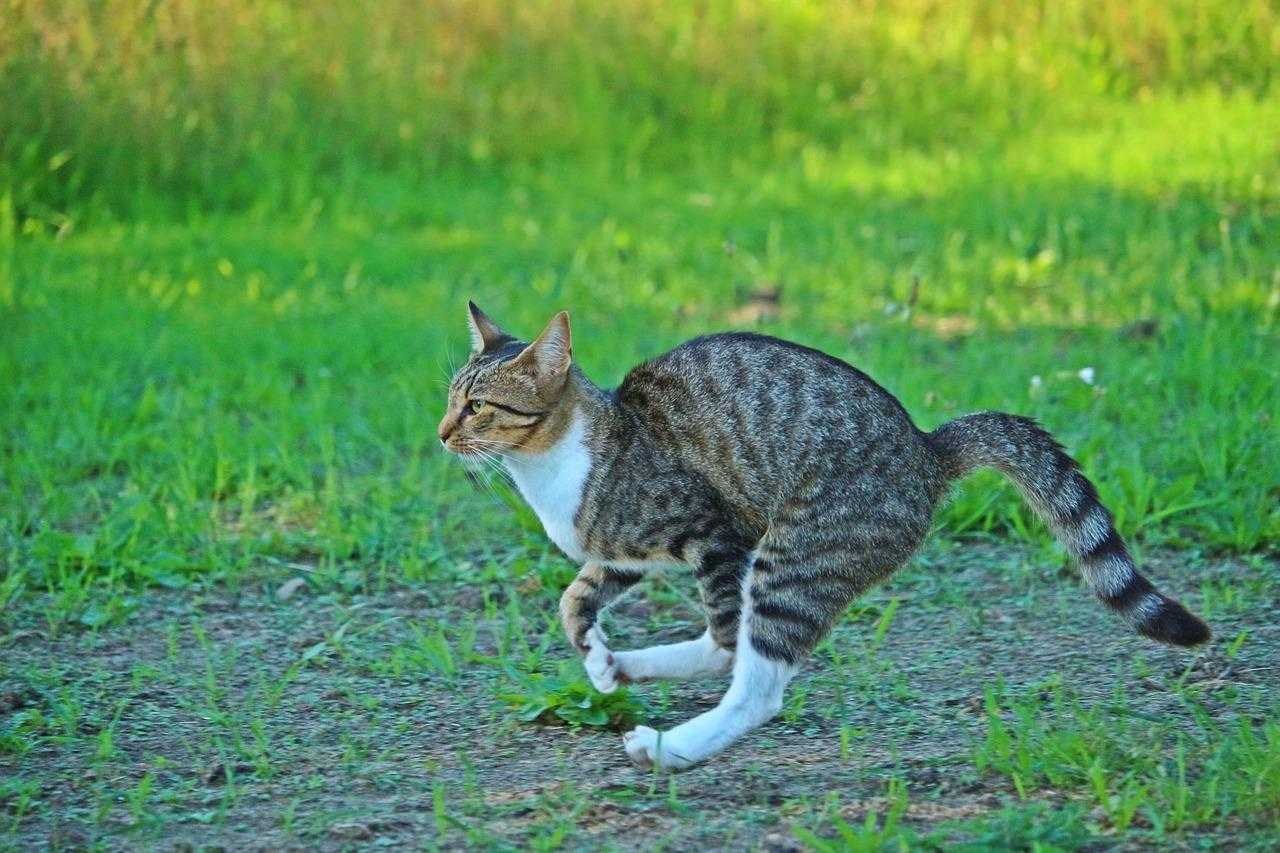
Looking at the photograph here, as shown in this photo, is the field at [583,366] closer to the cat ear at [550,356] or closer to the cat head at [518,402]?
the cat head at [518,402]

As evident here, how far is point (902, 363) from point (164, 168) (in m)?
5.01

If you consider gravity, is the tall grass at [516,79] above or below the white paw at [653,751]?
above

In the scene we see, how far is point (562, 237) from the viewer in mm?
9133

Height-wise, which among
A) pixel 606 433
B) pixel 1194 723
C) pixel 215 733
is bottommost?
pixel 215 733

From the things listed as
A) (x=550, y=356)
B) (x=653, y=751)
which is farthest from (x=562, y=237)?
(x=653, y=751)

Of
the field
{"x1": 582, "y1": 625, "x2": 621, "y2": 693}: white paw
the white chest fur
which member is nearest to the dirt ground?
the field

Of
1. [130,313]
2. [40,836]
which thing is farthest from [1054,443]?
[130,313]

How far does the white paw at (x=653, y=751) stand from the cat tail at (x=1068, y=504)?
1.03 meters

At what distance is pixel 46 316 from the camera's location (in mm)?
7816

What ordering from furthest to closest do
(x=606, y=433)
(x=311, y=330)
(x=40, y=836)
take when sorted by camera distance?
(x=311, y=330), (x=606, y=433), (x=40, y=836)

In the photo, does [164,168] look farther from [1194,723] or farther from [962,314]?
[1194,723]

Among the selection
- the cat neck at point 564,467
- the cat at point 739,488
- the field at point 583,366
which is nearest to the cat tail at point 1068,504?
the cat at point 739,488

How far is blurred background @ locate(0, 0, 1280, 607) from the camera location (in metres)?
5.87

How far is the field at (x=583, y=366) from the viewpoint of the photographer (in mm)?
3783
